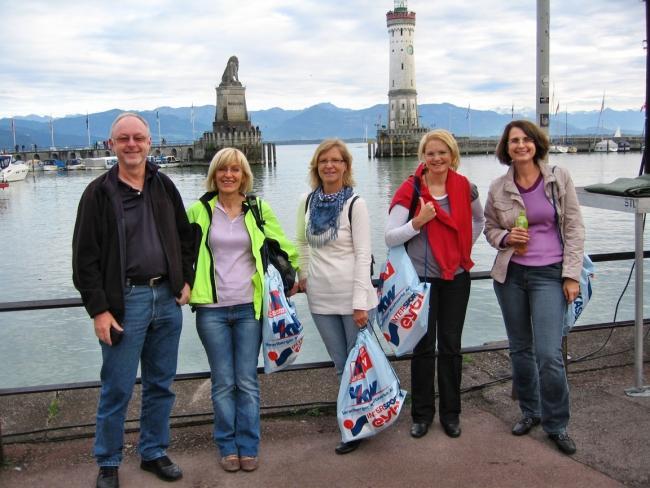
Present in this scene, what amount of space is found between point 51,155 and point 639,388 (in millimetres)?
106311

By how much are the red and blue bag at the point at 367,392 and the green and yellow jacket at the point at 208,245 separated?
0.59 metres

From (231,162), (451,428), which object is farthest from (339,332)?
(231,162)

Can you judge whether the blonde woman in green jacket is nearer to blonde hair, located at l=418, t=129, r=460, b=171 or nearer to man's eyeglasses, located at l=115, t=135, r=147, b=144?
man's eyeglasses, located at l=115, t=135, r=147, b=144

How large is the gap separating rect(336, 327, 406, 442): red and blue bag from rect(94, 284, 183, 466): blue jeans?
94cm

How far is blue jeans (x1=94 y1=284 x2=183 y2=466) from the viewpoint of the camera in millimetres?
3365

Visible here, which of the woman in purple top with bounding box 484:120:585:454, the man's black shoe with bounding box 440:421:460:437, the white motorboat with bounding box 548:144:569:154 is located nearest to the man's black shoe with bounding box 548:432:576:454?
the woman in purple top with bounding box 484:120:585:454

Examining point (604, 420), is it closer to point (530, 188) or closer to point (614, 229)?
point (530, 188)

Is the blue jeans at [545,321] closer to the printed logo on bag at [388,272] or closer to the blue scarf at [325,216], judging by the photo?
the printed logo on bag at [388,272]

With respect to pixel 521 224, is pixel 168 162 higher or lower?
higher

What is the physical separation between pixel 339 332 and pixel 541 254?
117 centimetres

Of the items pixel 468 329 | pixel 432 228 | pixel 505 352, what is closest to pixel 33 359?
pixel 468 329

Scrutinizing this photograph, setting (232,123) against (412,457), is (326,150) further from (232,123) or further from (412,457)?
(232,123)

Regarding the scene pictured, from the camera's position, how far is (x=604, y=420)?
4.08 metres

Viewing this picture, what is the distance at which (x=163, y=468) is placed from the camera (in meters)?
3.52
